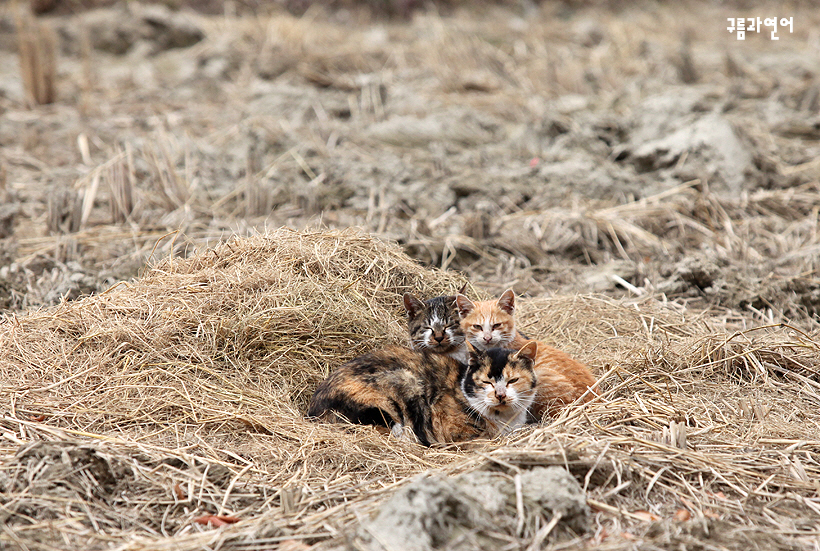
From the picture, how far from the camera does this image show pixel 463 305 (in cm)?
445

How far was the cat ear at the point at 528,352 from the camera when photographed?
3.84 metres

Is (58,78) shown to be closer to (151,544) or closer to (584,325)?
(584,325)

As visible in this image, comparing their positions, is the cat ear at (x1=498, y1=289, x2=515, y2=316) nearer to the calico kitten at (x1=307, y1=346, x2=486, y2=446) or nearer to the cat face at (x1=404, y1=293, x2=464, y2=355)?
the cat face at (x1=404, y1=293, x2=464, y2=355)

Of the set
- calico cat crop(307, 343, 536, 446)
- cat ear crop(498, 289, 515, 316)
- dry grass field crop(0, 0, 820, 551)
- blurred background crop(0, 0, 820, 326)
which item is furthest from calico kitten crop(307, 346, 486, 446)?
blurred background crop(0, 0, 820, 326)

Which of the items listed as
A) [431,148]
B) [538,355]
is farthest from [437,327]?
[431,148]

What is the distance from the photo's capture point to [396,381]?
3912 mm

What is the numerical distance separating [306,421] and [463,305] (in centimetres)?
124

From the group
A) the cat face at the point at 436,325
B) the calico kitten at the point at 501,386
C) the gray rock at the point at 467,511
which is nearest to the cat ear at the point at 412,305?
the cat face at the point at 436,325

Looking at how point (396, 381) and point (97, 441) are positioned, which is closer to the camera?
point (97, 441)

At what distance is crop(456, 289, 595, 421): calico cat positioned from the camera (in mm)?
3969

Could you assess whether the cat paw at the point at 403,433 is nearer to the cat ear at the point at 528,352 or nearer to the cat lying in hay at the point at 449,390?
the cat lying in hay at the point at 449,390

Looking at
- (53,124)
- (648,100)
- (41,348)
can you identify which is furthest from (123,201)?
(648,100)

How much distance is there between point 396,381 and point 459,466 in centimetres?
86

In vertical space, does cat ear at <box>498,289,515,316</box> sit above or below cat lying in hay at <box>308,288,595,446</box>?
above
